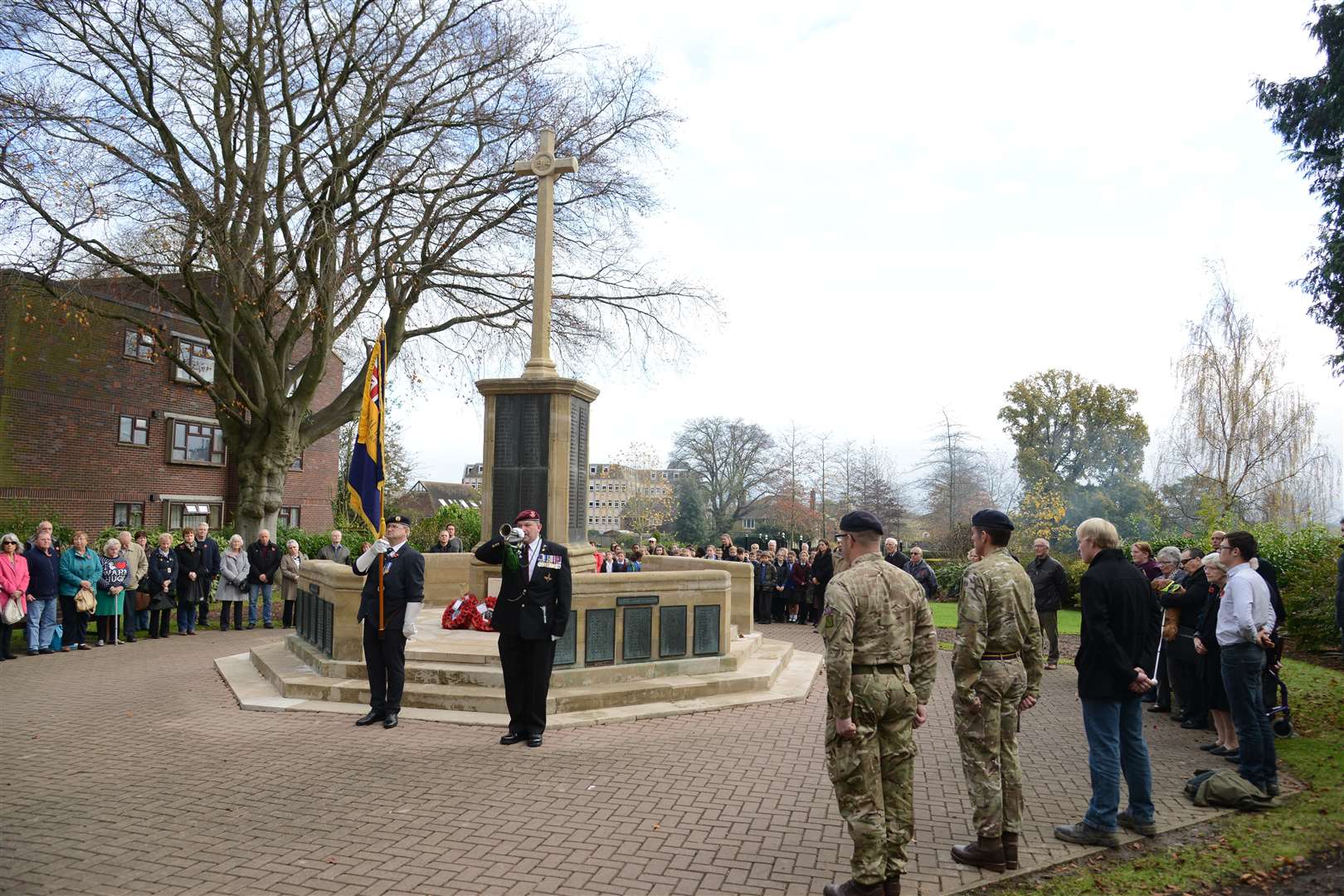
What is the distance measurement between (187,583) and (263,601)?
1.61 m

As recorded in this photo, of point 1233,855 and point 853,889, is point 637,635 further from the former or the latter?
point 1233,855

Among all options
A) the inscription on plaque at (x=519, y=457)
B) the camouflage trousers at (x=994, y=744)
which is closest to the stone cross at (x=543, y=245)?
the inscription on plaque at (x=519, y=457)

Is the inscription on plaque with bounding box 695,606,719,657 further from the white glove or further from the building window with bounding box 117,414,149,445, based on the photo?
the building window with bounding box 117,414,149,445

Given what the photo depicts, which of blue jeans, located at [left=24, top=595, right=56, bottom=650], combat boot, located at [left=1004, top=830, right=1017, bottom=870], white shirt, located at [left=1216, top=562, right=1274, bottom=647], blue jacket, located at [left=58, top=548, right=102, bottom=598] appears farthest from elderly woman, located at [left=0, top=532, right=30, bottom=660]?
white shirt, located at [left=1216, top=562, right=1274, bottom=647]

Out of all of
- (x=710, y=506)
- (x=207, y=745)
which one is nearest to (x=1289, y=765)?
(x=207, y=745)

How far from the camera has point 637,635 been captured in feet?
30.1

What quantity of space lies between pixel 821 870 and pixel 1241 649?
3731 mm

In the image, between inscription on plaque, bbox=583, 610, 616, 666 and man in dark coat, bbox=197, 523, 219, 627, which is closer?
inscription on plaque, bbox=583, 610, 616, 666

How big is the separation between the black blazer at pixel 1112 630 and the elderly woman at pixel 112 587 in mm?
13677

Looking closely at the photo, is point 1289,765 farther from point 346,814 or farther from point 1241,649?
point 346,814

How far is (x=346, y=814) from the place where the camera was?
213 inches

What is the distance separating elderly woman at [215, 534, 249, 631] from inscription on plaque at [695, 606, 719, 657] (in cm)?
1008

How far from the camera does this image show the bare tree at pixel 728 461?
193 ft

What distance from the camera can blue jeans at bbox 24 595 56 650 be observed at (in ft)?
39.5
